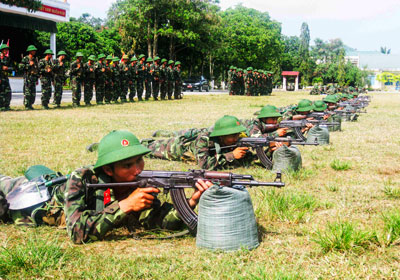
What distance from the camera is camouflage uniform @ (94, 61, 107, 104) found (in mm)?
18625

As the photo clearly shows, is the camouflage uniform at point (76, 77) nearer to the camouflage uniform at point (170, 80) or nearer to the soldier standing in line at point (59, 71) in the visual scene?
the soldier standing in line at point (59, 71)

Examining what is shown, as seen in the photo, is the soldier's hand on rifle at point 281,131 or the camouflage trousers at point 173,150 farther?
the soldier's hand on rifle at point 281,131

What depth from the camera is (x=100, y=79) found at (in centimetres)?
1917

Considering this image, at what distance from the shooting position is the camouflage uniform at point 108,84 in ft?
A: 63.5

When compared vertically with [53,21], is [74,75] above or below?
below

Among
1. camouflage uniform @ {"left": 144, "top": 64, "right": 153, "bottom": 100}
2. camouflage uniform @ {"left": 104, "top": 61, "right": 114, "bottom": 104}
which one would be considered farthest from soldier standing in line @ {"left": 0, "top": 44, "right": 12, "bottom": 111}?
camouflage uniform @ {"left": 144, "top": 64, "right": 153, "bottom": 100}

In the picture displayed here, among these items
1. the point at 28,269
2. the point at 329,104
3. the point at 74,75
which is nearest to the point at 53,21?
the point at 74,75

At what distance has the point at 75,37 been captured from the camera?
43.7 metres

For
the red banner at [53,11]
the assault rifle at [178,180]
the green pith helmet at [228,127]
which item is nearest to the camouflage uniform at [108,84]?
the red banner at [53,11]

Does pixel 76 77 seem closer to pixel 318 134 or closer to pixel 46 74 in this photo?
pixel 46 74

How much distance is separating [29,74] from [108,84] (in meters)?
4.94

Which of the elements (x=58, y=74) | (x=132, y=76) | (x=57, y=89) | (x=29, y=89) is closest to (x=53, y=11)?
(x=132, y=76)

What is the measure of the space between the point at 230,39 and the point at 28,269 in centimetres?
6194

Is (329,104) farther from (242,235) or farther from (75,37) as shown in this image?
(75,37)
